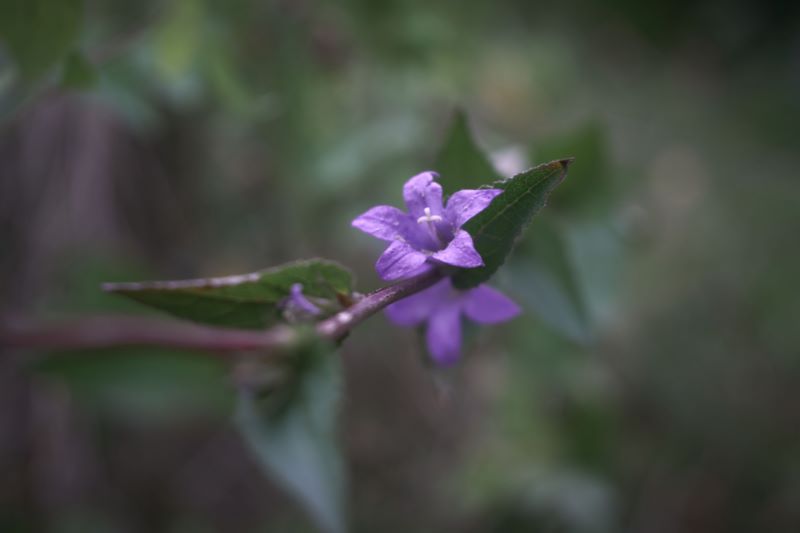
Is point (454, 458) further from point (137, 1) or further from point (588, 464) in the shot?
point (137, 1)

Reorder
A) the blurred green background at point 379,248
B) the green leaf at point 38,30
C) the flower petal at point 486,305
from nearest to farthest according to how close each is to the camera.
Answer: the flower petal at point 486,305, the green leaf at point 38,30, the blurred green background at point 379,248

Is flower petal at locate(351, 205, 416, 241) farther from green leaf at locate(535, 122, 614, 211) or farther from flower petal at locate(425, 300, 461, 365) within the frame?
green leaf at locate(535, 122, 614, 211)

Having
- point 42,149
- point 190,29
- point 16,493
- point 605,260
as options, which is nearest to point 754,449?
point 605,260

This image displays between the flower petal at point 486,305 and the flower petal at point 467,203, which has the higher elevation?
the flower petal at point 467,203

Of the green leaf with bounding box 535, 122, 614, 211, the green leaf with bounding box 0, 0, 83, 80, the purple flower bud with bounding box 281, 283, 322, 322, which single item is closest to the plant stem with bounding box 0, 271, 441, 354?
the purple flower bud with bounding box 281, 283, 322, 322

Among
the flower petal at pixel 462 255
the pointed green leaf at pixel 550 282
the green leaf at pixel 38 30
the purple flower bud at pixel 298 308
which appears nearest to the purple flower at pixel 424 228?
the flower petal at pixel 462 255

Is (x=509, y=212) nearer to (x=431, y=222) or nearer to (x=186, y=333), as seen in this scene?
(x=431, y=222)

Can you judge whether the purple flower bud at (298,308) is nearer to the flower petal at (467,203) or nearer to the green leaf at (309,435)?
the green leaf at (309,435)
